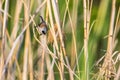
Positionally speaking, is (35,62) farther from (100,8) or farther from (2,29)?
(100,8)

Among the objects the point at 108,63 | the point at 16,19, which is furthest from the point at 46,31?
the point at 108,63

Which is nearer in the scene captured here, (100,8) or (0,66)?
(0,66)

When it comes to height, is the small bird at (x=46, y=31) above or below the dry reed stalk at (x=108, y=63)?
above

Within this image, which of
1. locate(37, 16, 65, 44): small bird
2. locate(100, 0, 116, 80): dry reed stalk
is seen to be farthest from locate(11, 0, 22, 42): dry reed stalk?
locate(100, 0, 116, 80): dry reed stalk

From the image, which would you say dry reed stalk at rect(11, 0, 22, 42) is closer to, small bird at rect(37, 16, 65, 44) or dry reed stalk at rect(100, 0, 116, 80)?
small bird at rect(37, 16, 65, 44)

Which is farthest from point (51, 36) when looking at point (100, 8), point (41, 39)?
point (100, 8)

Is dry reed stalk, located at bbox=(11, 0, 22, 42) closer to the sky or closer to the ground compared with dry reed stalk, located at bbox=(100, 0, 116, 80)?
closer to the sky

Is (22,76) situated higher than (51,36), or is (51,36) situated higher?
(51,36)

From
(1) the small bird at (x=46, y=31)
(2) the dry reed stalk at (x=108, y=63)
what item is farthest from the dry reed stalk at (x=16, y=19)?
(2) the dry reed stalk at (x=108, y=63)

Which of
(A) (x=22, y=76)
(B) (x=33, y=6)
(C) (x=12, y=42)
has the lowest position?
(A) (x=22, y=76)

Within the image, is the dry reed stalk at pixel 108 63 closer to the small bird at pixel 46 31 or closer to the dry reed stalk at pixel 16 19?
the small bird at pixel 46 31

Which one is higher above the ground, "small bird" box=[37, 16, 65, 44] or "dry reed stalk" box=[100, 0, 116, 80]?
"small bird" box=[37, 16, 65, 44]
